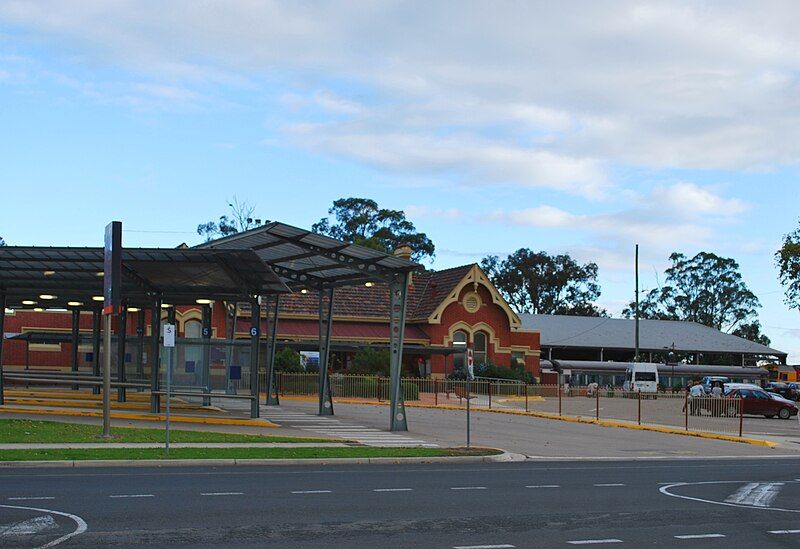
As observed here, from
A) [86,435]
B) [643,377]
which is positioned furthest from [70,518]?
[643,377]

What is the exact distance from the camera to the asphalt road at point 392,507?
11.7 meters

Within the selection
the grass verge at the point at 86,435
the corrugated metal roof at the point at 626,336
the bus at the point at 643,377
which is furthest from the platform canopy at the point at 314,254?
the corrugated metal roof at the point at 626,336

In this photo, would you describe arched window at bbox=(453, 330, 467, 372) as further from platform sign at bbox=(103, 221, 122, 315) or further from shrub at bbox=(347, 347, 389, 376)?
platform sign at bbox=(103, 221, 122, 315)

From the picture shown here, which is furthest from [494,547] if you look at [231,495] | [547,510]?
[231,495]

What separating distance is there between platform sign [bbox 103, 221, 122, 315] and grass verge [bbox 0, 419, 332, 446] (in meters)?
3.10

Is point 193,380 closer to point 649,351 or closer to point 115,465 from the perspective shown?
point 115,465

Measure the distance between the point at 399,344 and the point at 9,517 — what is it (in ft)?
61.1

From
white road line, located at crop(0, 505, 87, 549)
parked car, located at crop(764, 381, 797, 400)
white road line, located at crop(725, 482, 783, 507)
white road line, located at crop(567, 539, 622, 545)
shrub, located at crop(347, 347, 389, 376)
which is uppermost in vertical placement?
shrub, located at crop(347, 347, 389, 376)

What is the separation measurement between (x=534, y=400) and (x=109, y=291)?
38.2 meters

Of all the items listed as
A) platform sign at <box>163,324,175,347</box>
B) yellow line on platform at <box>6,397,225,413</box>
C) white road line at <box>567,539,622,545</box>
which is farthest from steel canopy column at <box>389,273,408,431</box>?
white road line at <box>567,539,622,545</box>

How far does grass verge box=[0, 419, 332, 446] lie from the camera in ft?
76.5

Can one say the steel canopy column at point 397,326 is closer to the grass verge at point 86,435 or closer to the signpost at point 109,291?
the grass verge at point 86,435

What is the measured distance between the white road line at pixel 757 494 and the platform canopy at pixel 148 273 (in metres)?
14.3

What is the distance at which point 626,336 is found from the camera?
93.9 meters
